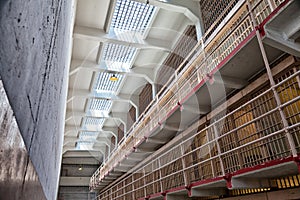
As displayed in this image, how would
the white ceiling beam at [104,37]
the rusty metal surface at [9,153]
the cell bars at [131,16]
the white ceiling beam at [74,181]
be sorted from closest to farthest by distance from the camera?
the rusty metal surface at [9,153] < the cell bars at [131,16] < the white ceiling beam at [104,37] < the white ceiling beam at [74,181]

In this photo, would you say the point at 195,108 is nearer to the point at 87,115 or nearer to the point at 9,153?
the point at 9,153

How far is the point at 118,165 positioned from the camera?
14.0m

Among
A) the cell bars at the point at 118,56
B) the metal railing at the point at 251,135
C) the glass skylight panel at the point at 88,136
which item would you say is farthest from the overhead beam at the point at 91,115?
the metal railing at the point at 251,135

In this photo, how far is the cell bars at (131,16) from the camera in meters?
8.84

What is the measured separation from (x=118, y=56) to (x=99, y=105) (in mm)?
5583

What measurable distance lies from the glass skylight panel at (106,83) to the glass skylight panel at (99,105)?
1506 mm

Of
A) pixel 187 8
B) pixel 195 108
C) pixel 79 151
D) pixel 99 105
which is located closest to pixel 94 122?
pixel 99 105

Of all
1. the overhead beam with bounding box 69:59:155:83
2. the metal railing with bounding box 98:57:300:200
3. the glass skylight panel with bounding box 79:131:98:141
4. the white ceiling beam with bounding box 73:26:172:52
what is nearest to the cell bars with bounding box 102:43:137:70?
the overhead beam with bounding box 69:59:155:83

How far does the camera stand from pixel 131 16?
9.30 m

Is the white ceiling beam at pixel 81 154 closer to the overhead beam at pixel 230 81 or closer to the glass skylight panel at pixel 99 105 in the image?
the glass skylight panel at pixel 99 105

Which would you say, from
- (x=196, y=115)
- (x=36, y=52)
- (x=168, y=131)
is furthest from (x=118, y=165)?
(x=36, y=52)

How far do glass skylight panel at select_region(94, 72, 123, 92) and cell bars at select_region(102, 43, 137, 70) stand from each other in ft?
3.55

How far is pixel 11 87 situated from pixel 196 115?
280 inches

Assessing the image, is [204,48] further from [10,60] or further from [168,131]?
[10,60]
